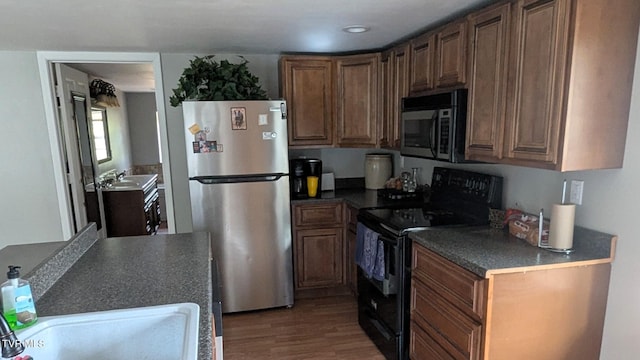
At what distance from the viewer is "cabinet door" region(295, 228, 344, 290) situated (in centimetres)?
322

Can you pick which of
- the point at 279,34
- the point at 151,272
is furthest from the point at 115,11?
the point at 151,272

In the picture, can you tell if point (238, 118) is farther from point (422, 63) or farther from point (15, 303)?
point (15, 303)

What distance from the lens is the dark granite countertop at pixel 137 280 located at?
1298 mm

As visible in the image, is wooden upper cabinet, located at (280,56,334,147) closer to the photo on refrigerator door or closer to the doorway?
the photo on refrigerator door

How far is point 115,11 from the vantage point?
2.01 m

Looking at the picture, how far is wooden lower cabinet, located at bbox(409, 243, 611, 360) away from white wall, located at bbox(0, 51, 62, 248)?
10.9 ft

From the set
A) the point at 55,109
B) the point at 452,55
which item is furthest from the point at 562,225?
the point at 55,109

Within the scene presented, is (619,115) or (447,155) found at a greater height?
(619,115)

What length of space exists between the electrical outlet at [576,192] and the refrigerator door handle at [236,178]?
190 cm

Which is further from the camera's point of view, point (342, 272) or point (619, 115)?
point (342, 272)

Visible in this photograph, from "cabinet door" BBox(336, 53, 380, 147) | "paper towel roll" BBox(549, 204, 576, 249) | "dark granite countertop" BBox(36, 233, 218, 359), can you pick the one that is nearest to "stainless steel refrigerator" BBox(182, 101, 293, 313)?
"cabinet door" BBox(336, 53, 380, 147)

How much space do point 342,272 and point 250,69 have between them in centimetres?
A: 199

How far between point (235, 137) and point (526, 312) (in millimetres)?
2156

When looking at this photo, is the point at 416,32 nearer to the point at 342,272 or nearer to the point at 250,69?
the point at 250,69
